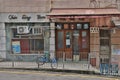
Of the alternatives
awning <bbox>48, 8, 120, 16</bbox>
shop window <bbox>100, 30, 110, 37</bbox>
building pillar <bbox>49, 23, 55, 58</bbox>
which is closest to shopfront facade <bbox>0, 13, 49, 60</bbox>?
building pillar <bbox>49, 23, 55, 58</bbox>

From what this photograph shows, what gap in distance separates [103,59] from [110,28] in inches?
90.2

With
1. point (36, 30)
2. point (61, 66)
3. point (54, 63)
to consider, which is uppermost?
point (36, 30)

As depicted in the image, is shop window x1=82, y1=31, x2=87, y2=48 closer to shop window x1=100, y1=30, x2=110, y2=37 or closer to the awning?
shop window x1=100, y1=30, x2=110, y2=37

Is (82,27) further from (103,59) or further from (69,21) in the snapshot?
(103,59)

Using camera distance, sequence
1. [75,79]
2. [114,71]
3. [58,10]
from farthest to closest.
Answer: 1. [58,10]
2. [114,71]
3. [75,79]

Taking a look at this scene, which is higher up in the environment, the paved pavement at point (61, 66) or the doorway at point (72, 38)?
the doorway at point (72, 38)

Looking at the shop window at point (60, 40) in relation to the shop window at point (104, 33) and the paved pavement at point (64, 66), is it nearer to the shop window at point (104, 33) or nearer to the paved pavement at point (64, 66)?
the paved pavement at point (64, 66)

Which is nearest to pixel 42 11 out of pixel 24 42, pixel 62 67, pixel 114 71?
pixel 24 42

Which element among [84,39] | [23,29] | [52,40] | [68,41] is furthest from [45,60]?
[84,39]

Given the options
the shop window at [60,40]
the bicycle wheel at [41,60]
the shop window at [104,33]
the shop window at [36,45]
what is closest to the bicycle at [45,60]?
the bicycle wheel at [41,60]

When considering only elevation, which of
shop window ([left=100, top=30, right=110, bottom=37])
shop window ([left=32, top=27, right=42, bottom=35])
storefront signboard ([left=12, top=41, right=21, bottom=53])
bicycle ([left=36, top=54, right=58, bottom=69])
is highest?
shop window ([left=32, top=27, right=42, bottom=35])

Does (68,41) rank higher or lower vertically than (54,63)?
higher

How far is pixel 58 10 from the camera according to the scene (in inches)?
851

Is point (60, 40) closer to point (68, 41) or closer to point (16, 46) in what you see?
point (68, 41)
